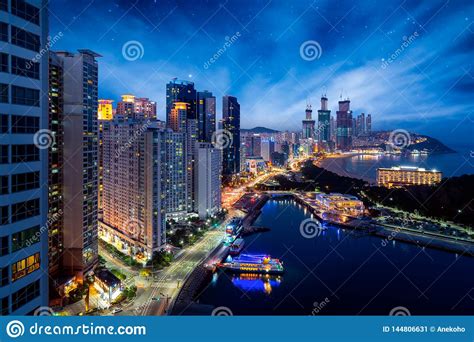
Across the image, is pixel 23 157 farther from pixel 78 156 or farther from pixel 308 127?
pixel 308 127

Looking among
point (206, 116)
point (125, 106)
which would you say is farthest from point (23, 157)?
point (206, 116)

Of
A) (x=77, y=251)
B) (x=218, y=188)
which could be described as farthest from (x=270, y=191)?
(x=77, y=251)

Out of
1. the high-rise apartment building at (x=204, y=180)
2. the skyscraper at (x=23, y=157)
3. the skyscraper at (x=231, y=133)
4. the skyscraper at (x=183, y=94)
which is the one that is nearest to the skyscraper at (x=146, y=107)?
the skyscraper at (x=183, y=94)

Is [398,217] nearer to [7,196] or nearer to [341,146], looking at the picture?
[7,196]

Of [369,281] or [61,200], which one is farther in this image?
[369,281]
